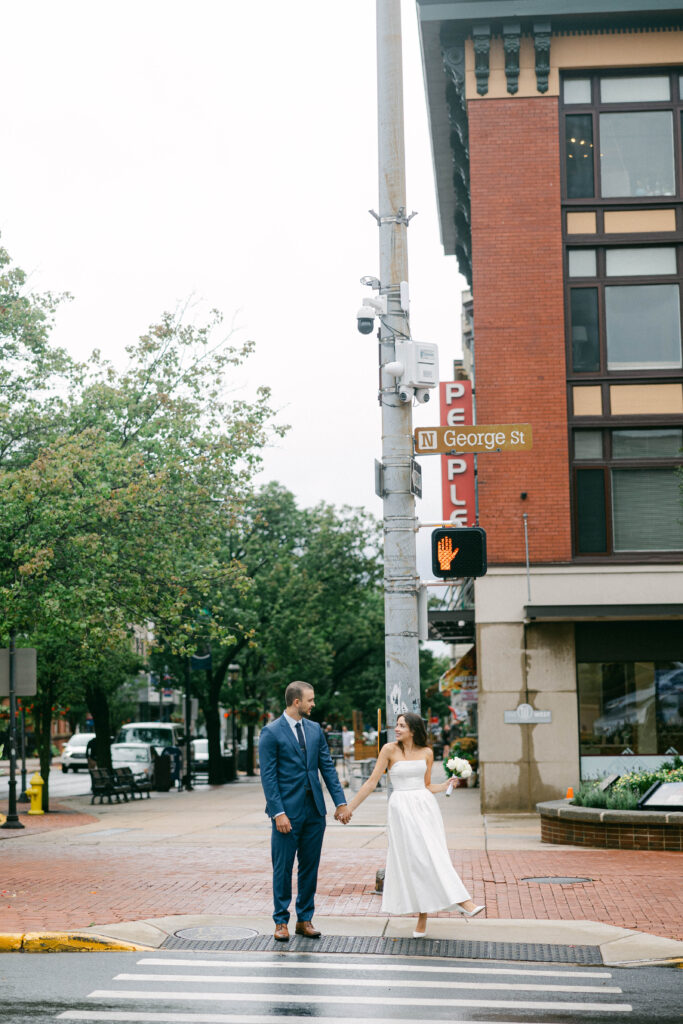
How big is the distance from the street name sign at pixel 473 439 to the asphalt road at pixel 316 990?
4.80 m

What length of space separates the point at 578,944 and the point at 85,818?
16.5 m

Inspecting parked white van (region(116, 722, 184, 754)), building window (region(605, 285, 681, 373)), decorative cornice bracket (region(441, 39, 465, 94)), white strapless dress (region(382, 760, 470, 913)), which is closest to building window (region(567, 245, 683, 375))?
building window (region(605, 285, 681, 373))

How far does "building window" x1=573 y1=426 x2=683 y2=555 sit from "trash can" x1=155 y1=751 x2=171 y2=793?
51.9ft

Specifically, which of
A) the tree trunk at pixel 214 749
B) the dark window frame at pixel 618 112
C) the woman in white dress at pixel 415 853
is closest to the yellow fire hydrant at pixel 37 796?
the tree trunk at pixel 214 749

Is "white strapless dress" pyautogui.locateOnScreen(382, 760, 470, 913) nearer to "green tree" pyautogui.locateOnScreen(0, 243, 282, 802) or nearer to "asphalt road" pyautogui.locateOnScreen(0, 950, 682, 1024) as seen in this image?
"asphalt road" pyautogui.locateOnScreen(0, 950, 682, 1024)

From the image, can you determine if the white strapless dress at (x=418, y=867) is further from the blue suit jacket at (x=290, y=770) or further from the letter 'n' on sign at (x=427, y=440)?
the letter 'n' on sign at (x=427, y=440)

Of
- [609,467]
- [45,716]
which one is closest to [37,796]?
[45,716]

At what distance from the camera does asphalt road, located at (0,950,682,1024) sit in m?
7.02

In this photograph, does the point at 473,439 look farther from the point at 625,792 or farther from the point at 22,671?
the point at 22,671

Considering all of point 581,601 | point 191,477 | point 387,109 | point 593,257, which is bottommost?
point 581,601

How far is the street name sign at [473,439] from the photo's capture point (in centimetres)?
1160

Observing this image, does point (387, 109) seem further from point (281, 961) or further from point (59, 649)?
point (59, 649)

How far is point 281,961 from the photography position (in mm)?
8523

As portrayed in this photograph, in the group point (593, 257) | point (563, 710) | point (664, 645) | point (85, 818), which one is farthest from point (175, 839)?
point (593, 257)
